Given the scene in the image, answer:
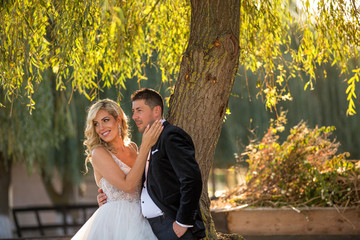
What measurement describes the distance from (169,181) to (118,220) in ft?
1.87

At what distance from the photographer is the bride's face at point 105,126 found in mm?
3723

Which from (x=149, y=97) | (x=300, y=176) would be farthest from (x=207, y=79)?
(x=300, y=176)

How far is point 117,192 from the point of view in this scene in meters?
3.62

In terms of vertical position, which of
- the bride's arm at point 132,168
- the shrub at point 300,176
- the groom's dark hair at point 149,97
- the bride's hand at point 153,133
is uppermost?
the groom's dark hair at point 149,97

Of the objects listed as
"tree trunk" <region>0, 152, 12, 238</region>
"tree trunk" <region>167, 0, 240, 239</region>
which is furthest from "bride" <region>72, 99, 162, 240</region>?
"tree trunk" <region>0, 152, 12, 238</region>

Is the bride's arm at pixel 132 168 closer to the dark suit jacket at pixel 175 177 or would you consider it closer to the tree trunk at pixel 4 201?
the dark suit jacket at pixel 175 177

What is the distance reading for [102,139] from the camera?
3.77m

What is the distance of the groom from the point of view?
296cm

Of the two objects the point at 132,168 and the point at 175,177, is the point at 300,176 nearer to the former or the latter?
the point at 132,168

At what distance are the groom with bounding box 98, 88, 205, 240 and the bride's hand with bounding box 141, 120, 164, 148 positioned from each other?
0.04 metres

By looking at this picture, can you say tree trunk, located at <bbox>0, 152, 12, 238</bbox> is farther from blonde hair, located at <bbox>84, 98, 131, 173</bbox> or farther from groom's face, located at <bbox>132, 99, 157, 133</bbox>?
groom's face, located at <bbox>132, 99, 157, 133</bbox>

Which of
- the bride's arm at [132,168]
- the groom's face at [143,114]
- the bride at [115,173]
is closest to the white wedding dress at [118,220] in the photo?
the bride at [115,173]

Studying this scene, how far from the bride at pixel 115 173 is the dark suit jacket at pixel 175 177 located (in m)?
0.16

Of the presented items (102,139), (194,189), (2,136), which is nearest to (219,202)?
(102,139)
